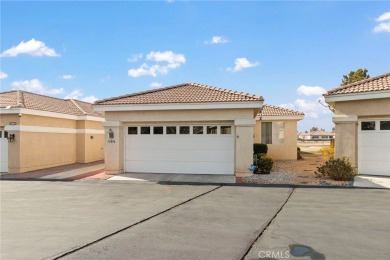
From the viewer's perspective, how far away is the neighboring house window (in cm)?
2377

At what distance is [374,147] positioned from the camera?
552 inches

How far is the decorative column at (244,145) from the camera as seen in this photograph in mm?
14664

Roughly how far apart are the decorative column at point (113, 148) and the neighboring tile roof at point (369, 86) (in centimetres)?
1023

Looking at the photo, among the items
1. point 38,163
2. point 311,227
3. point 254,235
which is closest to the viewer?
point 254,235

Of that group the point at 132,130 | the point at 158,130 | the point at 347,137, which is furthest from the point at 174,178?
the point at 347,137

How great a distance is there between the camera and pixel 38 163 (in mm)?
18562

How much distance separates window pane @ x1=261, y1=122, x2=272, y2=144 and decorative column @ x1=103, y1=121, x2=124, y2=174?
1191cm

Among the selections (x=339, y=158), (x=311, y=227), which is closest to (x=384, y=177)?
(x=339, y=158)

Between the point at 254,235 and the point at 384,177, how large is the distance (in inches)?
395

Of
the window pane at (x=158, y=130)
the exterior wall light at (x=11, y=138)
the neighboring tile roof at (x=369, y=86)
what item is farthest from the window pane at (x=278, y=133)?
the exterior wall light at (x=11, y=138)

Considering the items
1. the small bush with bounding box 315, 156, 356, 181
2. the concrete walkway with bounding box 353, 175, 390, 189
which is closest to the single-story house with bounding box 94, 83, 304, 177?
the small bush with bounding box 315, 156, 356, 181

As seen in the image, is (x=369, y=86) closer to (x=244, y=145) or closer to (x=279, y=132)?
(x=244, y=145)

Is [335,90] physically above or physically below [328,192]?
above

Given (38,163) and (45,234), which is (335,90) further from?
(38,163)
